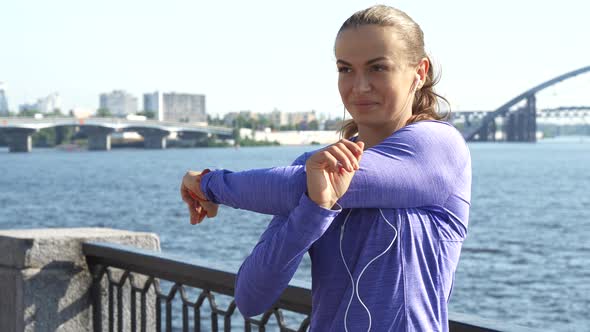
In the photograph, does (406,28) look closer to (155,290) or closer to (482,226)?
(155,290)

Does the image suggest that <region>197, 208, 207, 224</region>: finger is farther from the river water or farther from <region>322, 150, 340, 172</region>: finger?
the river water

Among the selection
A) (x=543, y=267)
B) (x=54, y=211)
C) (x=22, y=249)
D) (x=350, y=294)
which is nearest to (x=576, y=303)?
(x=543, y=267)

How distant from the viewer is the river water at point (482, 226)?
23.7 meters

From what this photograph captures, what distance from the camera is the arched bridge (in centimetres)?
11131

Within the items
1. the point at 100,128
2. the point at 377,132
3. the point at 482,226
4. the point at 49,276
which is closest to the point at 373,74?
the point at 377,132

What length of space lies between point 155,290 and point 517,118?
410 ft

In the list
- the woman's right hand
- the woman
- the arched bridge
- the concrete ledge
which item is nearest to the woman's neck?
the woman

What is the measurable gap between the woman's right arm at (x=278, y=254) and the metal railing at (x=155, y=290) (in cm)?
75

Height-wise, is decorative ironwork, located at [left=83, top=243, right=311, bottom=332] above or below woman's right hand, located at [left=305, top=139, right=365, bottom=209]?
below

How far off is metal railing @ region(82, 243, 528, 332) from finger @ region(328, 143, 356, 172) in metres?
0.99

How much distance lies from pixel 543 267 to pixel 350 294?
29.3m

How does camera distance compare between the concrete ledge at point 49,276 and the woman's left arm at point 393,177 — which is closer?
the woman's left arm at point 393,177

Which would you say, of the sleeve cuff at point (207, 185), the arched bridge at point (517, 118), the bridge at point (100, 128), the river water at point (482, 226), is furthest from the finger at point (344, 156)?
the arched bridge at point (517, 118)

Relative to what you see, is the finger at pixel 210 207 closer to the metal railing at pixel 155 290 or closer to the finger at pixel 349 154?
the finger at pixel 349 154
